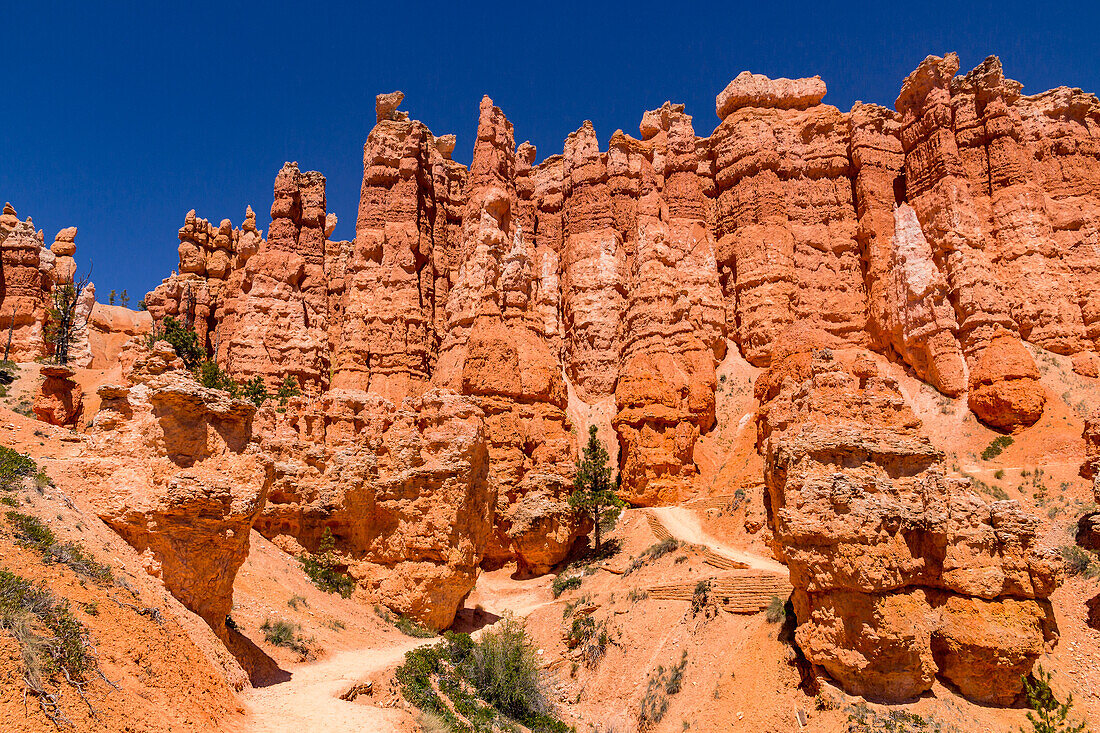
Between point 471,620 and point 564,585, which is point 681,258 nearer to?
point 564,585

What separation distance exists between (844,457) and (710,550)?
37.1 ft

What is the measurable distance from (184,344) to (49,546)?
114ft

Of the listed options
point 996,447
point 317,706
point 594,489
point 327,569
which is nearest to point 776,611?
point 317,706

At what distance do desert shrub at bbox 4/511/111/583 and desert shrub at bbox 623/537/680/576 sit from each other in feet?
65.6

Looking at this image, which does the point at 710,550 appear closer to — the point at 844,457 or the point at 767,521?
the point at 767,521

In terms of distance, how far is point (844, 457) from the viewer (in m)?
15.1

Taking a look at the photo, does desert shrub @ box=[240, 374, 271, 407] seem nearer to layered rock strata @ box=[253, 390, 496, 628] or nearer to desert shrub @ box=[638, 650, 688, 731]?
layered rock strata @ box=[253, 390, 496, 628]

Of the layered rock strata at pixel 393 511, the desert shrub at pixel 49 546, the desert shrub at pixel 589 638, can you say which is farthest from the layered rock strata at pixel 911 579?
the desert shrub at pixel 49 546

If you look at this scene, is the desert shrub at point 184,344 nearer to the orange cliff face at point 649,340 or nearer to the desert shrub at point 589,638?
the orange cliff face at point 649,340

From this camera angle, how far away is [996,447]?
113 feet

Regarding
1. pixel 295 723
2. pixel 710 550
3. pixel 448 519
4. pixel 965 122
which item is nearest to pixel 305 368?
pixel 448 519

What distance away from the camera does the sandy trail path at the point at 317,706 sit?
1020cm

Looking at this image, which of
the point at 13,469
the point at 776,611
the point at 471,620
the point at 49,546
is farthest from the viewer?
the point at 471,620

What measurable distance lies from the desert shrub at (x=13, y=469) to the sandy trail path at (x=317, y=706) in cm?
495
